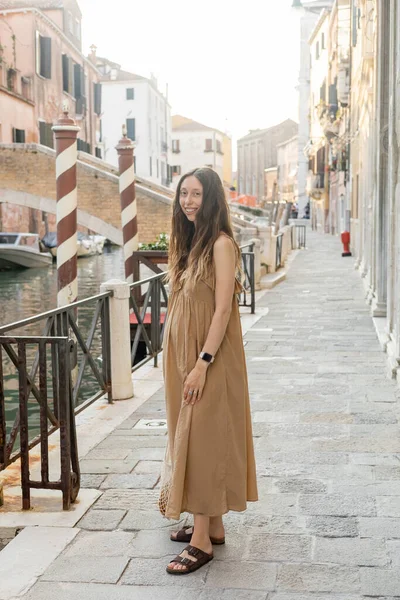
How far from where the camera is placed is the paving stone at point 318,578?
307cm

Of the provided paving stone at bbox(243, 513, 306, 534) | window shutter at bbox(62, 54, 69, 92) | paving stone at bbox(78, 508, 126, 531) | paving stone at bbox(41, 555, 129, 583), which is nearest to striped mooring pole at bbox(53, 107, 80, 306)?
paving stone at bbox(78, 508, 126, 531)

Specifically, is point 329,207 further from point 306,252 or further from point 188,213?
point 188,213

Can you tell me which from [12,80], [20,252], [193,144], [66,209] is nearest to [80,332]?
[66,209]

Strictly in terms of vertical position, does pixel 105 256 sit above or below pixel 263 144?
below

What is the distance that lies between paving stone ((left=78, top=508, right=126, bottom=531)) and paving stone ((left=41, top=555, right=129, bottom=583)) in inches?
12.9

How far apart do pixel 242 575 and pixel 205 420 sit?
0.62 metres

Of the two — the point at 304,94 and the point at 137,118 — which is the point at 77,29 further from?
the point at 304,94

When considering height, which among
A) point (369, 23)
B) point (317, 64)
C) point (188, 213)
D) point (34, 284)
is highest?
point (317, 64)

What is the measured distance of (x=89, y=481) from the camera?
4391 millimetres

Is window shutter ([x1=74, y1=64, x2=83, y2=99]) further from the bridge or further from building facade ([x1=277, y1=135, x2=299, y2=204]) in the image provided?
building facade ([x1=277, y1=135, x2=299, y2=204])

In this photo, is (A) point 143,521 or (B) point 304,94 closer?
(A) point 143,521

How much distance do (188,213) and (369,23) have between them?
10.2 m

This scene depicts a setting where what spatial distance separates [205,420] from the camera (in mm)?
3254

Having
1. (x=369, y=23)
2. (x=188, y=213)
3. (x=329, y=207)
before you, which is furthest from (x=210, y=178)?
(x=329, y=207)
